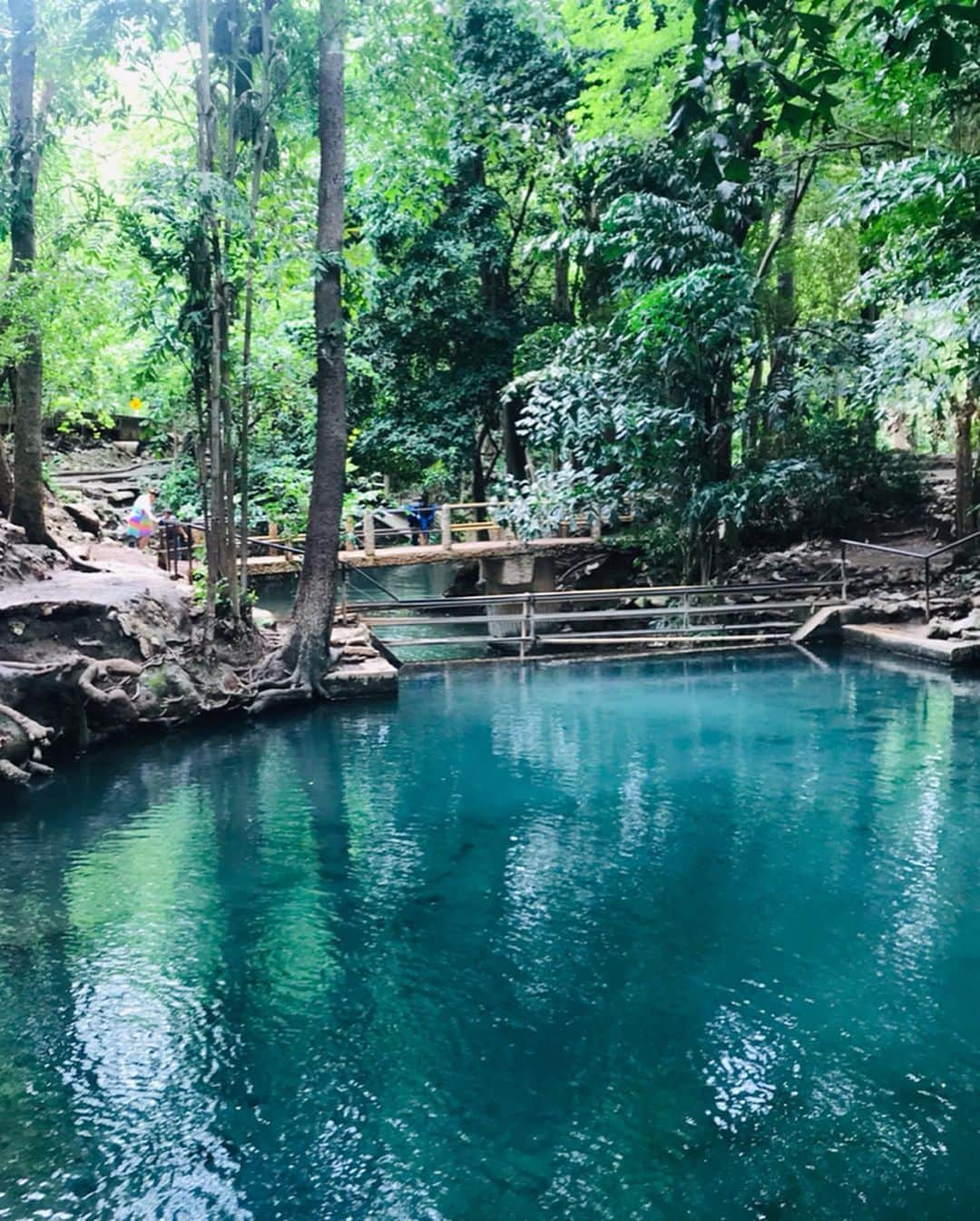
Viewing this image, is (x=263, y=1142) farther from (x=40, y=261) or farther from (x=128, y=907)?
(x=40, y=261)

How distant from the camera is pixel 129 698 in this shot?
10828 mm

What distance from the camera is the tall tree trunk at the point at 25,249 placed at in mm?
11906

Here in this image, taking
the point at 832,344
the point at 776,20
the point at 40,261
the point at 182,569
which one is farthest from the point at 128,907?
the point at 832,344

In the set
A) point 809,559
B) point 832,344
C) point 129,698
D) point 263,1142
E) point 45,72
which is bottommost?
point 263,1142

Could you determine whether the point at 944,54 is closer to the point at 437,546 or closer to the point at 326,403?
the point at 326,403

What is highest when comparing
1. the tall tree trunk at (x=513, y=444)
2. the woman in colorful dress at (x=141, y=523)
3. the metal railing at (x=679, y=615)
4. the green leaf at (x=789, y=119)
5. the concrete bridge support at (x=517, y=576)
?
the tall tree trunk at (x=513, y=444)

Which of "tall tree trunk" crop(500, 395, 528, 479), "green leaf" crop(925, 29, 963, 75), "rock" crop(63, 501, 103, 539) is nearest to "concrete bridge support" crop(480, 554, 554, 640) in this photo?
"tall tree trunk" crop(500, 395, 528, 479)

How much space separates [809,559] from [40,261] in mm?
12731

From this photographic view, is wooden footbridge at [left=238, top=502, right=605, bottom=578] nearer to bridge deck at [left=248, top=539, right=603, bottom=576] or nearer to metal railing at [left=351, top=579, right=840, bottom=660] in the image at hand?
bridge deck at [left=248, top=539, right=603, bottom=576]

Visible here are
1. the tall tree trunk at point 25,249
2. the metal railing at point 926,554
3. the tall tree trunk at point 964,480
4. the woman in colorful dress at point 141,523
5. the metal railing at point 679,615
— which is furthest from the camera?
the woman in colorful dress at point 141,523

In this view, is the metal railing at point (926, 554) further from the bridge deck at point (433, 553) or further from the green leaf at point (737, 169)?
the green leaf at point (737, 169)

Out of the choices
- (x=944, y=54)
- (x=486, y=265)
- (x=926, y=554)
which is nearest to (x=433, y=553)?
(x=486, y=265)

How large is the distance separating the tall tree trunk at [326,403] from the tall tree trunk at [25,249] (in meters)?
3.16

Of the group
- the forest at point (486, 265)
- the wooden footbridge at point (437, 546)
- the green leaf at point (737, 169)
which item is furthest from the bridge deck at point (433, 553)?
the green leaf at point (737, 169)
